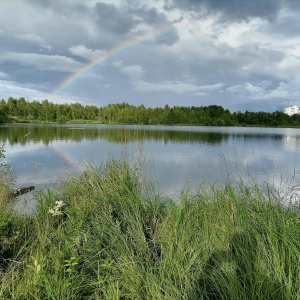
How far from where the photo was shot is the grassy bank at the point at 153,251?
7.84 ft

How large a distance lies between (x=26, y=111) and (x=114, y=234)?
115401mm

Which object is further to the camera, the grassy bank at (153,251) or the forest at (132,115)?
the forest at (132,115)

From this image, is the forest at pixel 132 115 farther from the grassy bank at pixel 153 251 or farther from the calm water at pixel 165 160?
the grassy bank at pixel 153 251

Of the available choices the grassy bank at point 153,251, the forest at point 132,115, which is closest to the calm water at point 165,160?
the grassy bank at point 153,251

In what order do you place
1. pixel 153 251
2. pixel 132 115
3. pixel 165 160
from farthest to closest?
pixel 132 115 < pixel 165 160 < pixel 153 251

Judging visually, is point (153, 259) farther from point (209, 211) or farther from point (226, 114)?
point (226, 114)

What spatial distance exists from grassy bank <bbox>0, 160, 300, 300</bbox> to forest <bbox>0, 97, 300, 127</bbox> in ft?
333

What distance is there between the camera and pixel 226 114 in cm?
12475

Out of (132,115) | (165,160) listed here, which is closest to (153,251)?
(165,160)

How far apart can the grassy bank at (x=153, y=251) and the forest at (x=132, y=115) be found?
10144cm

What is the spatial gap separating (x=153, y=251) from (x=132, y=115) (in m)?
107

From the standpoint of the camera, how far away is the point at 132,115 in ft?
357

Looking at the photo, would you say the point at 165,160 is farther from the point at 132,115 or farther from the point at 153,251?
the point at 132,115

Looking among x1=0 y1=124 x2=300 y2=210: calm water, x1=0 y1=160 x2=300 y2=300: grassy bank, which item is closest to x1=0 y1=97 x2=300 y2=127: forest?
x1=0 y1=124 x2=300 y2=210: calm water
